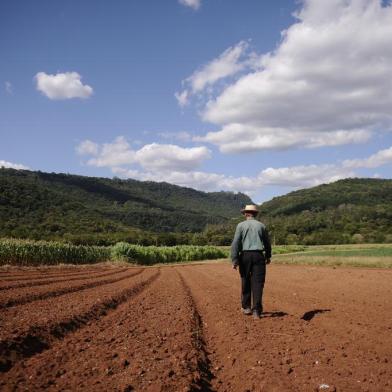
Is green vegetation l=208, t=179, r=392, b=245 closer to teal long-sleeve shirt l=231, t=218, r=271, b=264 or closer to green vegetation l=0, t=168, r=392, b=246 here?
green vegetation l=0, t=168, r=392, b=246

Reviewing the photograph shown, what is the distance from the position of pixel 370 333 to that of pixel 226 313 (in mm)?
3145

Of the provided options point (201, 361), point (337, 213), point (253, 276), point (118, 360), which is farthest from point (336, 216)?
point (118, 360)

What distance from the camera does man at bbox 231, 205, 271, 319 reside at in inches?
348

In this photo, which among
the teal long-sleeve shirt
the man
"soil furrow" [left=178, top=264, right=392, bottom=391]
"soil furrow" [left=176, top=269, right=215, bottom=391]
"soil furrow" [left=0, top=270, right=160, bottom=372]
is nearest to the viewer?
"soil furrow" [left=176, top=269, right=215, bottom=391]

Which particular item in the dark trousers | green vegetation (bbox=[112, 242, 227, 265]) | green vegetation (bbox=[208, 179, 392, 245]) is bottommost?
green vegetation (bbox=[112, 242, 227, 265])

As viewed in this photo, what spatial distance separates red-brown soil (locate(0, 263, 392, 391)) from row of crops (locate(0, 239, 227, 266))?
2220 cm

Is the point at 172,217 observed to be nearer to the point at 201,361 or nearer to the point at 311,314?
the point at 311,314

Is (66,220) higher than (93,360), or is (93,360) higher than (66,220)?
(66,220)

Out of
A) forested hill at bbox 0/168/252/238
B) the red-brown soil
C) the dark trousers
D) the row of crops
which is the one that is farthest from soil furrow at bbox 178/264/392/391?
forested hill at bbox 0/168/252/238

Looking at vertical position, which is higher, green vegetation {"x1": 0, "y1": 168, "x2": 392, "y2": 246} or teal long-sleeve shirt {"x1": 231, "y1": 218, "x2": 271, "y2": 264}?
green vegetation {"x1": 0, "y1": 168, "x2": 392, "y2": 246}

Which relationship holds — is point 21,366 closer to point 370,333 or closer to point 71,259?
point 370,333

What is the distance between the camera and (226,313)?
941cm

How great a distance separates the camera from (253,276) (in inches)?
351

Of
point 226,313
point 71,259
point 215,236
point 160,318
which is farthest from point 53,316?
point 215,236
